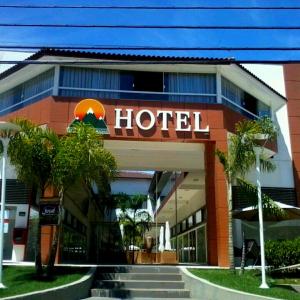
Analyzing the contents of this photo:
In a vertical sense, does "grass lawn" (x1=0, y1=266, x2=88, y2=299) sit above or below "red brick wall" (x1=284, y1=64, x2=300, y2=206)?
below

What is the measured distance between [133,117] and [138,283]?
6940mm

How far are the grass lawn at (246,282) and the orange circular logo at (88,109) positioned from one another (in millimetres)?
7203

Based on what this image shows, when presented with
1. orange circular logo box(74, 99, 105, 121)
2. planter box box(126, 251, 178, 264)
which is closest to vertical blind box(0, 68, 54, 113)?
orange circular logo box(74, 99, 105, 121)

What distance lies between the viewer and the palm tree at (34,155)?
1445 cm

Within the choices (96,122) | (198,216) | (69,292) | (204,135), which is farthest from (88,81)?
(198,216)

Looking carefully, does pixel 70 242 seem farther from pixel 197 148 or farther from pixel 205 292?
pixel 205 292

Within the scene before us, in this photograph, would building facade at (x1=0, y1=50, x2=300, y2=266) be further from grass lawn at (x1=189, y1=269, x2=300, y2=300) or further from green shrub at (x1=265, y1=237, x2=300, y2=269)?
green shrub at (x1=265, y1=237, x2=300, y2=269)

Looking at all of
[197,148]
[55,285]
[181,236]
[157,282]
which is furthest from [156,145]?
[181,236]

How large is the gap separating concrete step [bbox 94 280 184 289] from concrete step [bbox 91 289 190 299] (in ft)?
1.54

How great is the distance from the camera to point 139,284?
15352mm

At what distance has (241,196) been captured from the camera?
2059 cm

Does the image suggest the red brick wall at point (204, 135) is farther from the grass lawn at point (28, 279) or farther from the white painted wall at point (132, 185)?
the white painted wall at point (132, 185)

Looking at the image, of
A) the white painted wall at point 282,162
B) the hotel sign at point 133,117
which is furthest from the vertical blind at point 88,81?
the white painted wall at point 282,162

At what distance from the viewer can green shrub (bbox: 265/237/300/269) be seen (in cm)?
1522
